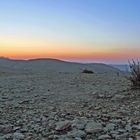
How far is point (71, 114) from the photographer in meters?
6.76

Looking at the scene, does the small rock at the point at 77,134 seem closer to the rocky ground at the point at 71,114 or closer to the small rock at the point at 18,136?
the rocky ground at the point at 71,114

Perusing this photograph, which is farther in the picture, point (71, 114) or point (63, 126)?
point (71, 114)

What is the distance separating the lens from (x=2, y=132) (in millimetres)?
6016

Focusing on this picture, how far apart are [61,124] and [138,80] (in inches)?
140

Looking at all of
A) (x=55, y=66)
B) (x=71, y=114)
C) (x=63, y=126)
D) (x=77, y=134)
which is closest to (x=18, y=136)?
(x=63, y=126)

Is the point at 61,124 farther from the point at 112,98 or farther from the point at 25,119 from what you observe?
the point at 112,98

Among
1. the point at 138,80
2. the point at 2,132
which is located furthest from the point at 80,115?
the point at 138,80

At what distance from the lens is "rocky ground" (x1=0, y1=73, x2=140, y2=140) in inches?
224

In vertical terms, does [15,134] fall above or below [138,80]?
below

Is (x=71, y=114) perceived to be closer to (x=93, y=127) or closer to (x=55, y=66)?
(x=93, y=127)

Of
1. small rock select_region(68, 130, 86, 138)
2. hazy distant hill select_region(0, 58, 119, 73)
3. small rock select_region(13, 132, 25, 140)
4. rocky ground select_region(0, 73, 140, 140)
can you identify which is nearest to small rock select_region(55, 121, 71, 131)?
rocky ground select_region(0, 73, 140, 140)

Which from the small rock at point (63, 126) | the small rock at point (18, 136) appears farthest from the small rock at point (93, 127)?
the small rock at point (18, 136)

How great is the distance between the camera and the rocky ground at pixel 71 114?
568 centimetres

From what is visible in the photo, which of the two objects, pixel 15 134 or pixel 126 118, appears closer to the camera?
pixel 15 134
